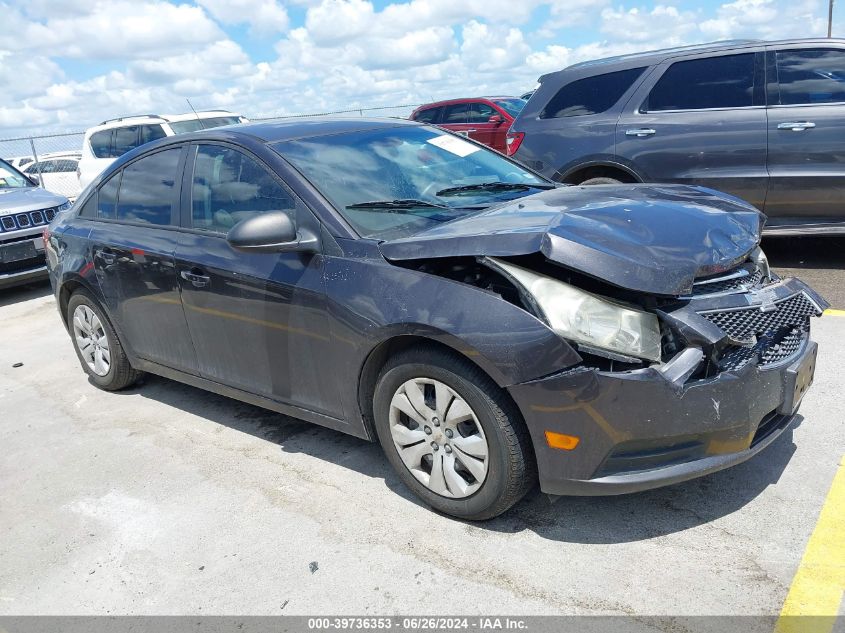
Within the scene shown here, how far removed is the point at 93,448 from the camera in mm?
4348

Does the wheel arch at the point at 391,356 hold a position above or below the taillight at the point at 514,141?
below

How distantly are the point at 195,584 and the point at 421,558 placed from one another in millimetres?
898

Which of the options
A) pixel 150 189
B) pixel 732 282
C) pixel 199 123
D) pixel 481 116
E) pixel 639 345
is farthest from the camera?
pixel 481 116

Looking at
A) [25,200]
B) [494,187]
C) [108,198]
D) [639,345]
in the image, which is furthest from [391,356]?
[25,200]

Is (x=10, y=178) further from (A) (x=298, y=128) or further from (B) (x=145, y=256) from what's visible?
(A) (x=298, y=128)

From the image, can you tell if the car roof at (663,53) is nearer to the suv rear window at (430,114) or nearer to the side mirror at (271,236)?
the side mirror at (271,236)

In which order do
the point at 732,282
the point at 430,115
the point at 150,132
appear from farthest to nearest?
1. the point at 430,115
2. the point at 150,132
3. the point at 732,282

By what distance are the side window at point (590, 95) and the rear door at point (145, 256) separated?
411 centimetres

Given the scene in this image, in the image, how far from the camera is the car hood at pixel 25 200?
8703 mm

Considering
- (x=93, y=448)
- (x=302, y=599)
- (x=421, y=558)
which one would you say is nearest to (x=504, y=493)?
(x=421, y=558)

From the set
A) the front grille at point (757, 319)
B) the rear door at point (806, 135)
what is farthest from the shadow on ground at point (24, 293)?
the front grille at point (757, 319)

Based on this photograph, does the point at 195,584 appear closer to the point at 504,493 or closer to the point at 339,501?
the point at 339,501

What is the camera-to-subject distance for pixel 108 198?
189 inches

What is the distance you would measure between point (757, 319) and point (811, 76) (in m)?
4.32
